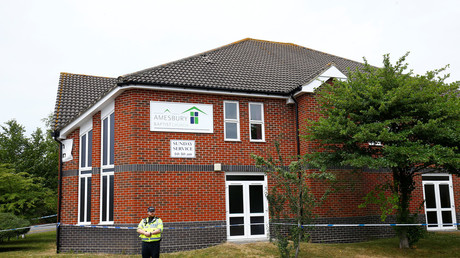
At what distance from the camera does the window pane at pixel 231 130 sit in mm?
14305

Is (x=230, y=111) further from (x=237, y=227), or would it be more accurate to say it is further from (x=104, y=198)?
(x=104, y=198)

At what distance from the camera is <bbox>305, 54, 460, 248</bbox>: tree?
1093 centimetres

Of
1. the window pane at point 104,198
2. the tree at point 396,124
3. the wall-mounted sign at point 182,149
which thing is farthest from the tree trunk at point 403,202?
the window pane at point 104,198

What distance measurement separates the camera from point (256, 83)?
15016 mm

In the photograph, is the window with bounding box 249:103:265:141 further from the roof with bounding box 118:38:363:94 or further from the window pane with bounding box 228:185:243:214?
the window pane with bounding box 228:185:243:214

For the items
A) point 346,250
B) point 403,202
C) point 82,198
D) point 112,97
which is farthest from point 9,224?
point 403,202

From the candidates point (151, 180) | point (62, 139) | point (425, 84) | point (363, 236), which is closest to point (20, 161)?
point (62, 139)

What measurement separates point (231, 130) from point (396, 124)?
17.7ft

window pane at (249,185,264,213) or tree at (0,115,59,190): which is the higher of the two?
tree at (0,115,59,190)

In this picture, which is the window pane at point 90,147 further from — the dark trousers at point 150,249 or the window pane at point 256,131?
the dark trousers at point 150,249

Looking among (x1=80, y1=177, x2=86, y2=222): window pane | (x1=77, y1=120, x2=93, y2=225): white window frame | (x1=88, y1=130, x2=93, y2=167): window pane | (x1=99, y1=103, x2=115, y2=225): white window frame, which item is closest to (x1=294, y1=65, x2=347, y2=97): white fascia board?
(x1=99, y1=103, x2=115, y2=225): white window frame

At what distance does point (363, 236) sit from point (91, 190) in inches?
386

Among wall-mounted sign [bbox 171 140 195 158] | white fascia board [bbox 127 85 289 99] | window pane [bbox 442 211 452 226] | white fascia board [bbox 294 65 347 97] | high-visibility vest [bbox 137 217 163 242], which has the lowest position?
window pane [bbox 442 211 452 226]

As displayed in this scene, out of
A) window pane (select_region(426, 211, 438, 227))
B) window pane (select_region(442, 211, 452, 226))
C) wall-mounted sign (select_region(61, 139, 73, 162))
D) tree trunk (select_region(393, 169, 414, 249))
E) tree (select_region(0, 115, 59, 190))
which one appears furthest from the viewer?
tree (select_region(0, 115, 59, 190))
